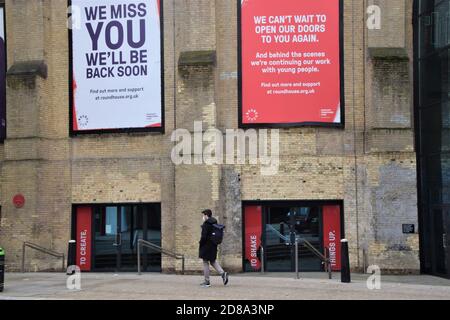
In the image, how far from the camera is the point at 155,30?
19.0m

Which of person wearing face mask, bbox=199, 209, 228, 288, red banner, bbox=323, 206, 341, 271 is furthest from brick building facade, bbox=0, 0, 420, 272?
person wearing face mask, bbox=199, 209, 228, 288

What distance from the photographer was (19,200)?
18828 millimetres

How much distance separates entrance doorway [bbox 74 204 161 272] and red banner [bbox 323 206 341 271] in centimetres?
502

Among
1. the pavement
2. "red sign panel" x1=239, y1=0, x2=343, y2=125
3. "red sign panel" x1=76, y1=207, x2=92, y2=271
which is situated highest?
"red sign panel" x1=239, y1=0, x2=343, y2=125

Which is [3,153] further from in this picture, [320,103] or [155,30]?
[320,103]

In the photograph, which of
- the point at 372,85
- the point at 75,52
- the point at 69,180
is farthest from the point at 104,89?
the point at 372,85

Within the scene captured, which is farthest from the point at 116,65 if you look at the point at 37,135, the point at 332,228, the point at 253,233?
the point at 332,228

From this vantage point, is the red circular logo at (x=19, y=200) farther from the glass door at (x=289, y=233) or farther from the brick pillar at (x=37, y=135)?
the glass door at (x=289, y=233)

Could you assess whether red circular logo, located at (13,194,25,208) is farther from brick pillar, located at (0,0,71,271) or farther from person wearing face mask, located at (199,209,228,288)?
person wearing face mask, located at (199,209,228,288)

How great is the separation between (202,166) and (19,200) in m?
5.75

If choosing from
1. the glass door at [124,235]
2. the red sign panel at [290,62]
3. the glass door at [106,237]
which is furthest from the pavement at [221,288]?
the red sign panel at [290,62]

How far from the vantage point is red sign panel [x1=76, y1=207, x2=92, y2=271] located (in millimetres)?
19312

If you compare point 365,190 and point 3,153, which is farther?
point 3,153

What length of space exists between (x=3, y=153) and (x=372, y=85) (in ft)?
38.0
